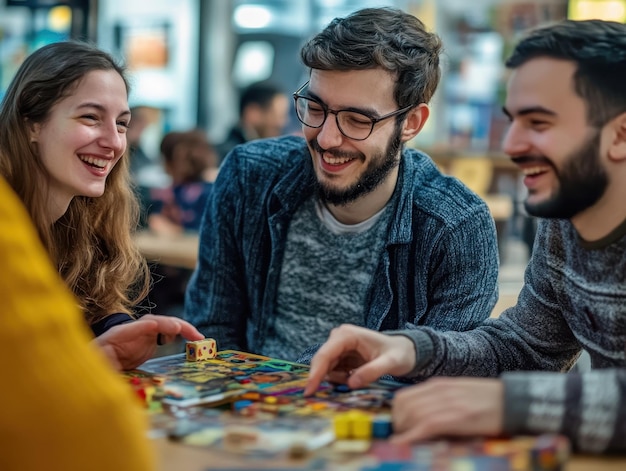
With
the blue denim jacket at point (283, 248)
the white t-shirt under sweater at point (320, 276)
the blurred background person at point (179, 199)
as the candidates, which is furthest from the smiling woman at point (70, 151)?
the blurred background person at point (179, 199)

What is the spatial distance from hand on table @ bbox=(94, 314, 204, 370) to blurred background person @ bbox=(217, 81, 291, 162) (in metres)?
5.40

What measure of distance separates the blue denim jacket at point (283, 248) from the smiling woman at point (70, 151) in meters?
0.27

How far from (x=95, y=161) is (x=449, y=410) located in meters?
1.49

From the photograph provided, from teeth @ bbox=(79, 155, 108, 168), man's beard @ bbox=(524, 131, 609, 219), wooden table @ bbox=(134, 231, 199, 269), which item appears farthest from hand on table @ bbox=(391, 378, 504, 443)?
wooden table @ bbox=(134, 231, 199, 269)

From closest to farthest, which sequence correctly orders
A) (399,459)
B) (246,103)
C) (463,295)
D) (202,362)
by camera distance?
(399,459), (202,362), (463,295), (246,103)

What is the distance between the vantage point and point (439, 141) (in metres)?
9.78

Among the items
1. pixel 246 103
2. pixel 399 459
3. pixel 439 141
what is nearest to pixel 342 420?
pixel 399 459

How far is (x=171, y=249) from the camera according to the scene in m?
4.49

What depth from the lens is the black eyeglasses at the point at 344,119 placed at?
2330 mm

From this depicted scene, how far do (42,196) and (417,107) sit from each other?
41.4 inches

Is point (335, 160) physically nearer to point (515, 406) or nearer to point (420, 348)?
point (420, 348)

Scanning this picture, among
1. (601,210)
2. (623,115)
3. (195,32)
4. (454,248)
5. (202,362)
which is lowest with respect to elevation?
(202,362)

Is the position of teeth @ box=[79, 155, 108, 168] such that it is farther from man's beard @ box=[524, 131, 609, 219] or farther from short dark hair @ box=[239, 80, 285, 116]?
short dark hair @ box=[239, 80, 285, 116]

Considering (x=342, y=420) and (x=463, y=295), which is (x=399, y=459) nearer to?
(x=342, y=420)
